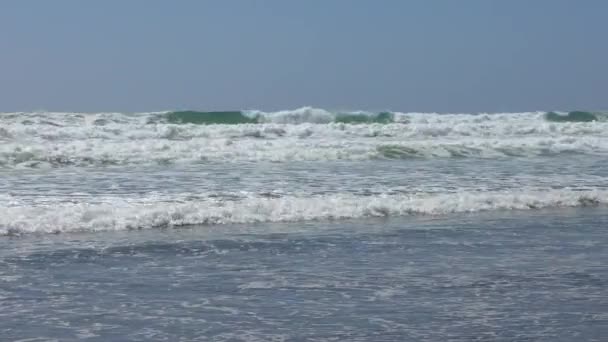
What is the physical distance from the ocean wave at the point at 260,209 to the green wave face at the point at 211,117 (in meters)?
24.2

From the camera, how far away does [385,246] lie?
938cm

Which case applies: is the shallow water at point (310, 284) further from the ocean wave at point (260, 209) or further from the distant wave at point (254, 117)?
the distant wave at point (254, 117)

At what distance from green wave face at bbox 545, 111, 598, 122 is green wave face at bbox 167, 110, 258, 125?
46.0ft

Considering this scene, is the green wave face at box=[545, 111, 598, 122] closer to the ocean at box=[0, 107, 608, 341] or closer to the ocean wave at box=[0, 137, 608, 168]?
the ocean wave at box=[0, 137, 608, 168]

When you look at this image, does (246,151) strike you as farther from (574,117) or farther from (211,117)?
(574,117)

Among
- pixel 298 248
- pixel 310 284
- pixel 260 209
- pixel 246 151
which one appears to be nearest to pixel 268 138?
pixel 246 151

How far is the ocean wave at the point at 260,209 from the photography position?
1054 cm

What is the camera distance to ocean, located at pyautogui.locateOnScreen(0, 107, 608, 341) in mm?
6473

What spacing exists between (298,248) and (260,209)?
2.43 metres

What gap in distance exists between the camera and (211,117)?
3778 centimetres

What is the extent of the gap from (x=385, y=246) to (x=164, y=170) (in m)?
8.63

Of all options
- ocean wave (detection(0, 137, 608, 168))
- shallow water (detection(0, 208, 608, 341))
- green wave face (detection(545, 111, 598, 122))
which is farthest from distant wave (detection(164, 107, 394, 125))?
shallow water (detection(0, 208, 608, 341))

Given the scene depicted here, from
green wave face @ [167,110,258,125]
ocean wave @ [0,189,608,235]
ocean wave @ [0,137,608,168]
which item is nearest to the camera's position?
ocean wave @ [0,189,608,235]

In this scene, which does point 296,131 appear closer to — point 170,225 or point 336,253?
point 170,225
